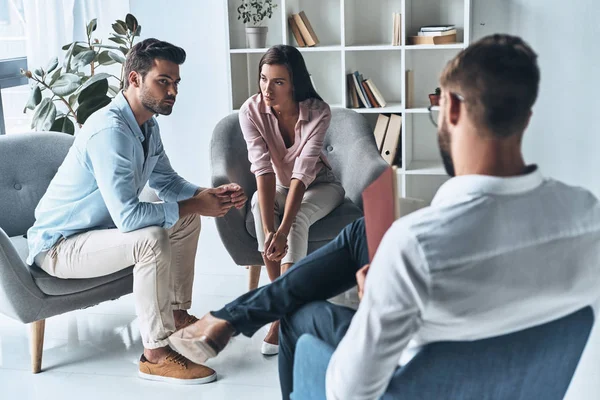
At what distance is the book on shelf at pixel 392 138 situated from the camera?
12.8 ft

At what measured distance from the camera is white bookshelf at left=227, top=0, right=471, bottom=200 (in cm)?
386

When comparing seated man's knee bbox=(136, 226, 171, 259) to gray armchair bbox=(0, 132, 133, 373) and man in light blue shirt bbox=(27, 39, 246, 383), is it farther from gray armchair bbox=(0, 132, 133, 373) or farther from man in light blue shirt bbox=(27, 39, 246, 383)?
gray armchair bbox=(0, 132, 133, 373)

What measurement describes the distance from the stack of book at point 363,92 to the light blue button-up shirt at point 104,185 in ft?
4.81

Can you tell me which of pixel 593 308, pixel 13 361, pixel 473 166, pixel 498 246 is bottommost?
pixel 13 361

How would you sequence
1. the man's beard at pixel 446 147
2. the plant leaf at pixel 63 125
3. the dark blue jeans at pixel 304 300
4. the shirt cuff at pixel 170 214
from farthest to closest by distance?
the plant leaf at pixel 63 125
the shirt cuff at pixel 170 214
the dark blue jeans at pixel 304 300
the man's beard at pixel 446 147

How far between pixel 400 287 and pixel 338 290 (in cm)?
57

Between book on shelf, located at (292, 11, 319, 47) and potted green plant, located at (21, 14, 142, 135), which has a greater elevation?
book on shelf, located at (292, 11, 319, 47)

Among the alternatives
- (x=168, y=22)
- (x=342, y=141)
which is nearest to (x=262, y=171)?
(x=342, y=141)

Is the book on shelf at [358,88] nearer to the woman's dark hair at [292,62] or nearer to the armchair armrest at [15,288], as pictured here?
the woman's dark hair at [292,62]

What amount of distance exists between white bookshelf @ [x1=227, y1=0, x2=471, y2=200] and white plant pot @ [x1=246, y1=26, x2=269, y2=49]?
0.15 feet

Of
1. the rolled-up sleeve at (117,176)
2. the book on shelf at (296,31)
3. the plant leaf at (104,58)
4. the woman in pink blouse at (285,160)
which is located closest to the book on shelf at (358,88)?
the book on shelf at (296,31)

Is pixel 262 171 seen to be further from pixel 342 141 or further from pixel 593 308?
pixel 593 308

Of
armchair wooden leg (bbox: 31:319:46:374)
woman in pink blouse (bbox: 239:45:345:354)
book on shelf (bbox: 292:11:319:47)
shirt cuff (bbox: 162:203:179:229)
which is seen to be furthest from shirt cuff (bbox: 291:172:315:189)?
book on shelf (bbox: 292:11:319:47)

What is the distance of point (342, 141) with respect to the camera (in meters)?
3.24
